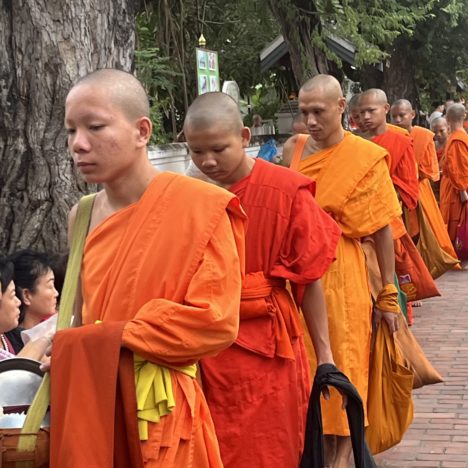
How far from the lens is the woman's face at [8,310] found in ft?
15.8

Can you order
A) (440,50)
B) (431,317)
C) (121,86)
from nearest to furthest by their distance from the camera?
(121,86)
(431,317)
(440,50)

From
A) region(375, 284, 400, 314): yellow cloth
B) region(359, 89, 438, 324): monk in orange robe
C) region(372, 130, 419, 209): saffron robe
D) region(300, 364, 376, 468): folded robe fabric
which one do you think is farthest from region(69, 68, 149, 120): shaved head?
region(372, 130, 419, 209): saffron robe

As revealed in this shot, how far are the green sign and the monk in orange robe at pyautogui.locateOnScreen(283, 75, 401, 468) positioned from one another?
3.53 metres

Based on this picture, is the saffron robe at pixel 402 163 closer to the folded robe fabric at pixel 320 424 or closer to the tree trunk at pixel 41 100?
the tree trunk at pixel 41 100

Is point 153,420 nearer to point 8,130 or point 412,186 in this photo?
point 8,130

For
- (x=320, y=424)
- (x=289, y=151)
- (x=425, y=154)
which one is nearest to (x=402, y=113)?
(x=425, y=154)

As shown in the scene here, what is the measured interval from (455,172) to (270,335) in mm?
8858

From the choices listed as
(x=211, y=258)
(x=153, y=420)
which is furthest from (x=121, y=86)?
(x=153, y=420)

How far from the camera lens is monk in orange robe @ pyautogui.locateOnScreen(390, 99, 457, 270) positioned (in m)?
10.6

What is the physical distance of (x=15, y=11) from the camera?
5.34 meters

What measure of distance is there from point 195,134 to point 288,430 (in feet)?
3.94

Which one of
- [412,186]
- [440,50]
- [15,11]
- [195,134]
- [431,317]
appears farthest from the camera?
[440,50]

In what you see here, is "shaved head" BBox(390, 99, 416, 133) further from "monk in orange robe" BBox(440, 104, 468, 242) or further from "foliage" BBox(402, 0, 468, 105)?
"foliage" BBox(402, 0, 468, 105)

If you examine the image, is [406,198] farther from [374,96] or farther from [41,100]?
[41,100]
